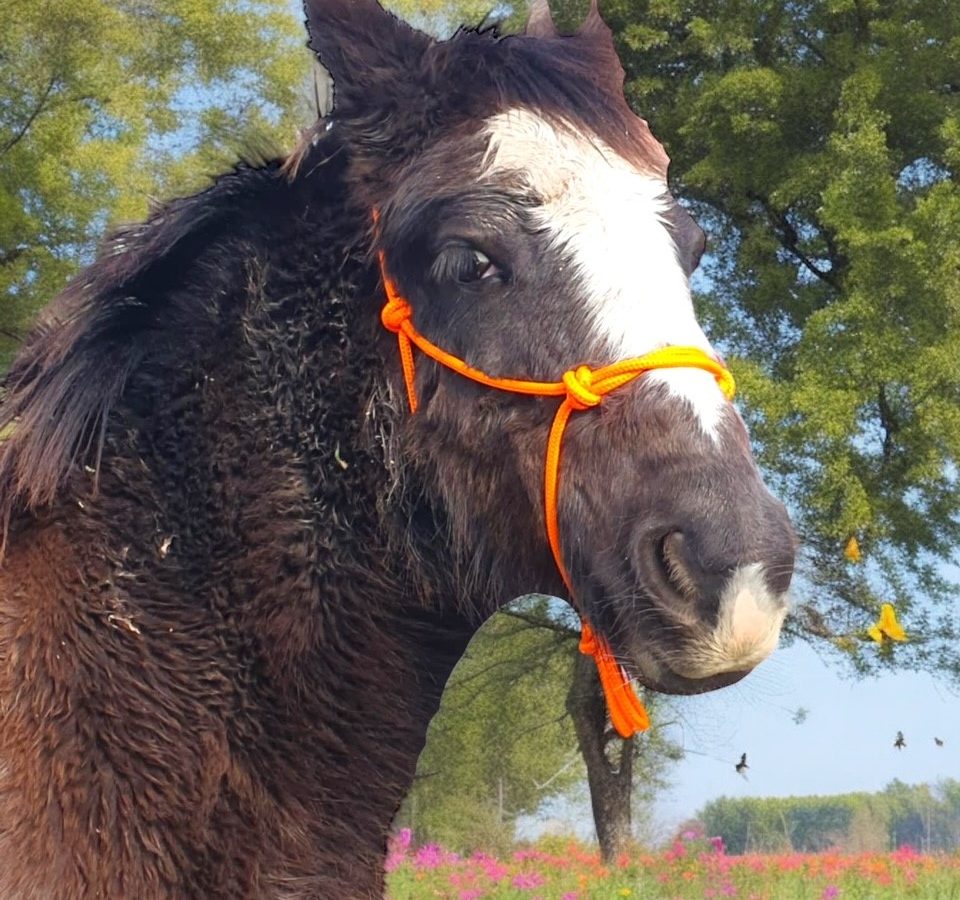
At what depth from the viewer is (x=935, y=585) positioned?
14.9m

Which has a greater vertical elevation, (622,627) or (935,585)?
(935,585)

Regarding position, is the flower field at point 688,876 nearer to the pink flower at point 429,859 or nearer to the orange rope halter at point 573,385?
the pink flower at point 429,859

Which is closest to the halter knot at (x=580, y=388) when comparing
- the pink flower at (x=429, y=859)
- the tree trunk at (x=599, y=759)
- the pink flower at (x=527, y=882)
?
the pink flower at (x=527, y=882)

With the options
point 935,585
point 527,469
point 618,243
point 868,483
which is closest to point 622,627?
point 527,469

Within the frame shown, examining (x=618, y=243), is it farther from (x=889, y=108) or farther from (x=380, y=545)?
(x=889, y=108)

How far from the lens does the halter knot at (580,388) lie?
2.15 m

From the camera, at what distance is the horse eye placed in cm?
232

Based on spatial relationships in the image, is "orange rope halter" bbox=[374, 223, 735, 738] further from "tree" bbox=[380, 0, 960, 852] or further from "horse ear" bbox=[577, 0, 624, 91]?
"tree" bbox=[380, 0, 960, 852]

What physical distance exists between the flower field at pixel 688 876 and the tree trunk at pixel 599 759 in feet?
22.1

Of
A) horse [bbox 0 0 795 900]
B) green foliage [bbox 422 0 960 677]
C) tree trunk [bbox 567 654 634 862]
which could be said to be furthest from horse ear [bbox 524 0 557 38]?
tree trunk [bbox 567 654 634 862]

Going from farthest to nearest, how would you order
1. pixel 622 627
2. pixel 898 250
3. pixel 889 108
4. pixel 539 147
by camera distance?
1. pixel 889 108
2. pixel 898 250
3. pixel 539 147
4. pixel 622 627

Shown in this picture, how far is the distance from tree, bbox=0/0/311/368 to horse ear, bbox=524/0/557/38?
43.5 ft

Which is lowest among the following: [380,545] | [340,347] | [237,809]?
[237,809]

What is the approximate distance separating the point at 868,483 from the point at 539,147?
41.8 feet
